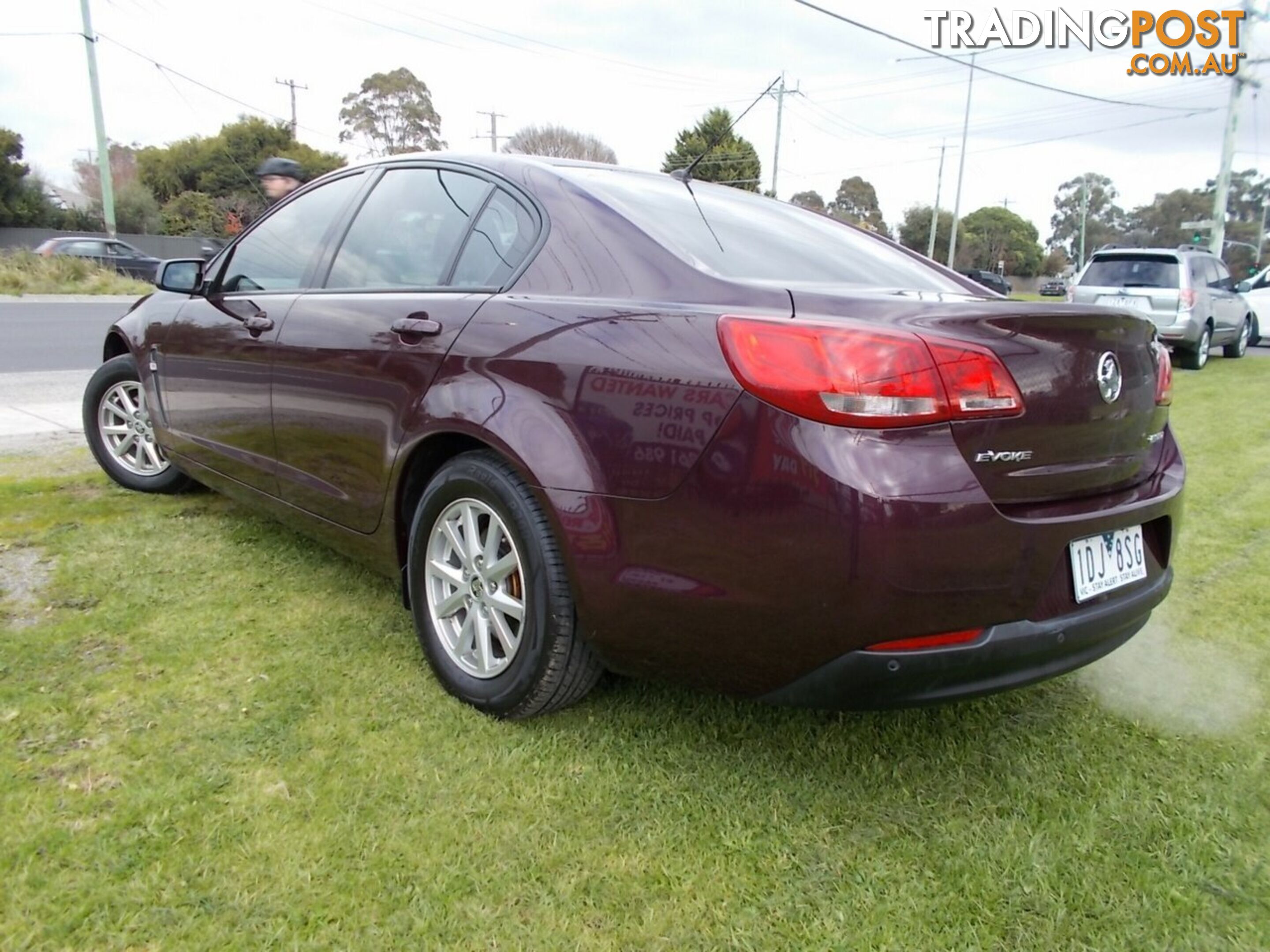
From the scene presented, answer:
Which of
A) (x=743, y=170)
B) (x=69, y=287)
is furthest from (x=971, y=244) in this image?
(x=69, y=287)

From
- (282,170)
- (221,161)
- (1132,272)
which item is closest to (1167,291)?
(1132,272)

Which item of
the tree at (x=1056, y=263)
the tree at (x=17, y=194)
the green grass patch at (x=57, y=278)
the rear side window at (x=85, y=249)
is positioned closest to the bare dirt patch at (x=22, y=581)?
the green grass patch at (x=57, y=278)

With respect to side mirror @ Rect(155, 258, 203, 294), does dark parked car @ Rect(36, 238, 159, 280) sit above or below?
above

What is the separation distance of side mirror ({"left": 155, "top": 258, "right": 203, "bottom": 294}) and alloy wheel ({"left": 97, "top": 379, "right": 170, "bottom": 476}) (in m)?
0.67

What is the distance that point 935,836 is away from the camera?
2059mm

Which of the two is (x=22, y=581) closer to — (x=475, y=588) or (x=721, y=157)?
(x=475, y=588)

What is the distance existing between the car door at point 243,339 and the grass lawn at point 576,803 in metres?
0.63

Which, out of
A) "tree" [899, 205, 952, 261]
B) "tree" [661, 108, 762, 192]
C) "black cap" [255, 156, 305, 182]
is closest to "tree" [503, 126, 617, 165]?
"tree" [661, 108, 762, 192]

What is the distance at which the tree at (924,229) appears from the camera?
76062mm

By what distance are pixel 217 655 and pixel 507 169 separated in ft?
5.50

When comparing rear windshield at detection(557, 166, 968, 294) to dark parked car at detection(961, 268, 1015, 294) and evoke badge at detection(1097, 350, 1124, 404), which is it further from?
evoke badge at detection(1097, 350, 1124, 404)

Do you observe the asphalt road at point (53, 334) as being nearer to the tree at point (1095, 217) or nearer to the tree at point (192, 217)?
the tree at point (192, 217)

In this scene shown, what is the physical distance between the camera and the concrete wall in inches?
1409

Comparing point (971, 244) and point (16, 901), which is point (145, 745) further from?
point (971, 244)
